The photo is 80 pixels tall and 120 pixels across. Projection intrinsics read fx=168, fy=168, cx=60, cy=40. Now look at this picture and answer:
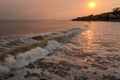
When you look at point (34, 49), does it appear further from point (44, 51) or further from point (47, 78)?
point (47, 78)

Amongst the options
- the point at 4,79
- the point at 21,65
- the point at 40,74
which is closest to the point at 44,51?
the point at 21,65

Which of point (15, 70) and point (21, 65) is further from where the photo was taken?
point (21, 65)

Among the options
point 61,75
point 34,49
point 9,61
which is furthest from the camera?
point 34,49

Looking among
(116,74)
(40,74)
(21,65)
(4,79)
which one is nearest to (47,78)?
(40,74)

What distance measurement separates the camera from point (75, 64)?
706 centimetres

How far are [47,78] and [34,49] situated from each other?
159 inches

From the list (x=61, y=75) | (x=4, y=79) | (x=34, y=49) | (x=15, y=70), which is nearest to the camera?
(x=4, y=79)

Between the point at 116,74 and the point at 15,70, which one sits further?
the point at 15,70

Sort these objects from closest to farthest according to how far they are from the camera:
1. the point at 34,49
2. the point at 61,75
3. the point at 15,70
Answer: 1. the point at 61,75
2. the point at 15,70
3. the point at 34,49

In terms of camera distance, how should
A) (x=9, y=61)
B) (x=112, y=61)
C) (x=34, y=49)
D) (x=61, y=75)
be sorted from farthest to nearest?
(x=34, y=49)
(x=112, y=61)
(x=9, y=61)
(x=61, y=75)

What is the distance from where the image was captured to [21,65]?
6.92 meters

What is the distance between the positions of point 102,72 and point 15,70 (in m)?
3.22

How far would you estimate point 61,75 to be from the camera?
18.9ft

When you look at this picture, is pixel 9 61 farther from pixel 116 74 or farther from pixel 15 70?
pixel 116 74
